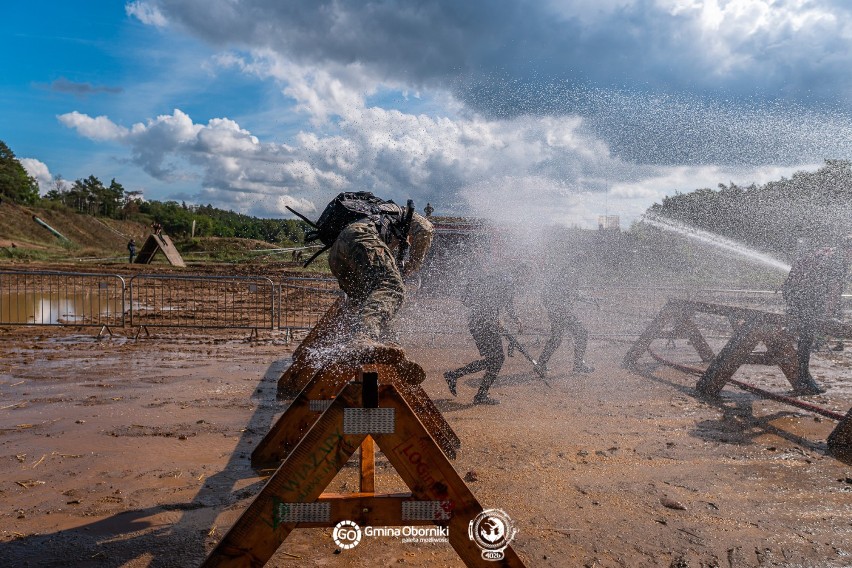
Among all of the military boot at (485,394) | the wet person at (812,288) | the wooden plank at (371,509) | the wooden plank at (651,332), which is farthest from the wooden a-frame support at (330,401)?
the wet person at (812,288)

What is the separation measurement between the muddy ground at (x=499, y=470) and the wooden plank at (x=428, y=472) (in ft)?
3.62

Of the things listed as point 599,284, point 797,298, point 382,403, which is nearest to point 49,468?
point 382,403

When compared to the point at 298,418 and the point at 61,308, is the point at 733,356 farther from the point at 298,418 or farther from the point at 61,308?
the point at 61,308

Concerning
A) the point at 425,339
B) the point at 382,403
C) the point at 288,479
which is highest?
the point at 382,403

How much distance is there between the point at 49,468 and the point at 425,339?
7554mm

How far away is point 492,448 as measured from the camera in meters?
4.68

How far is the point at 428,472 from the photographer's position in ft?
6.48

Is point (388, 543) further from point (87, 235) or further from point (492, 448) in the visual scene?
point (87, 235)

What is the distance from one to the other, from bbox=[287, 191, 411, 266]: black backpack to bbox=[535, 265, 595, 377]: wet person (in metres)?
4.75

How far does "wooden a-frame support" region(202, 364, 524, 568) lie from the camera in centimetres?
191

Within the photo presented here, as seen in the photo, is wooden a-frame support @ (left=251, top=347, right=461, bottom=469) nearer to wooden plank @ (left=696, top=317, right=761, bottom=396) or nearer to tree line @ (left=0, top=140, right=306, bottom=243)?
wooden plank @ (left=696, top=317, right=761, bottom=396)

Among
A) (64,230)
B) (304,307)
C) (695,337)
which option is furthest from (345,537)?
(64,230)

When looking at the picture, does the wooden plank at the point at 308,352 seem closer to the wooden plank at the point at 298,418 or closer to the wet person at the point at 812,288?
the wooden plank at the point at 298,418

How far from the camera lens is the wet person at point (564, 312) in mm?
8094
